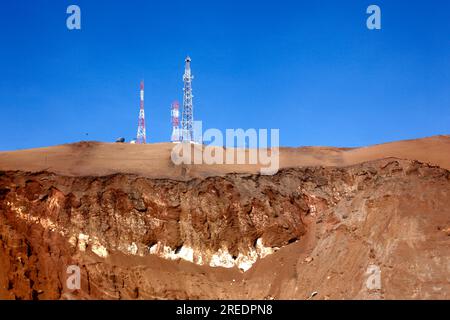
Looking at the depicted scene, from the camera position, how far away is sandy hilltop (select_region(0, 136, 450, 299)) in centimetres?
2973

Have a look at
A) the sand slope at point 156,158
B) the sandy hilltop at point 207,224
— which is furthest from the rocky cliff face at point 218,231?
the sand slope at point 156,158

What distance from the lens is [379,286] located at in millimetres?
26047

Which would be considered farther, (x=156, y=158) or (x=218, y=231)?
(x=156, y=158)

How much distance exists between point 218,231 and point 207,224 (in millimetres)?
750

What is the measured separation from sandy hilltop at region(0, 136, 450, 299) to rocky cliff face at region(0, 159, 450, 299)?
60mm

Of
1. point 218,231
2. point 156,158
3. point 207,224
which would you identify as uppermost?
point 156,158

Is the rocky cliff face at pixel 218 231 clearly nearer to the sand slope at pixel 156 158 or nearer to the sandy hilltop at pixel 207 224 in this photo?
the sandy hilltop at pixel 207 224

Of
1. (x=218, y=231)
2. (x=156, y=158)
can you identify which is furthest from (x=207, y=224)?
(x=156, y=158)

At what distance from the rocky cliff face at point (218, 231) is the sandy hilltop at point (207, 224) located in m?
0.06

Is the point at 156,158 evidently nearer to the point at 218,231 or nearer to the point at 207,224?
the point at 207,224

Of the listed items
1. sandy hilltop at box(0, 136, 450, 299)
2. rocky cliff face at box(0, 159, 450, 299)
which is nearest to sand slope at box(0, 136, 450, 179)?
sandy hilltop at box(0, 136, 450, 299)

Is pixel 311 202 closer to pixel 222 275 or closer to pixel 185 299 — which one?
pixel 222 275

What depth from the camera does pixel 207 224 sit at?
33906 mm

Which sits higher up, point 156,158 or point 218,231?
point 156,158
